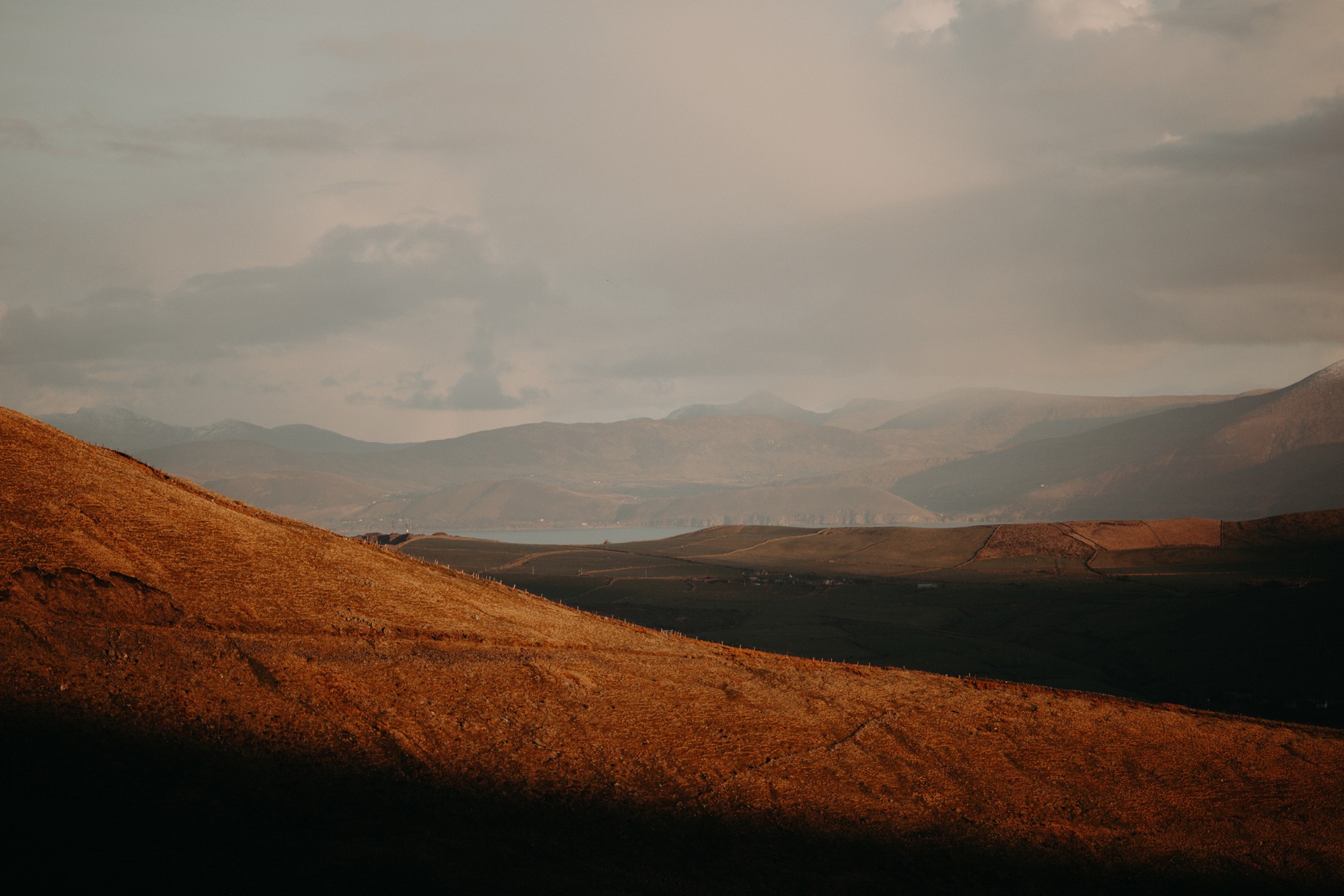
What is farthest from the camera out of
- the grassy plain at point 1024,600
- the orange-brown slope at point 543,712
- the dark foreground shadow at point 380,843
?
the grassy plain at point 1024,600

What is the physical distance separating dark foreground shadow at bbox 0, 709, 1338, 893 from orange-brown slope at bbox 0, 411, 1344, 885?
0.41 meters

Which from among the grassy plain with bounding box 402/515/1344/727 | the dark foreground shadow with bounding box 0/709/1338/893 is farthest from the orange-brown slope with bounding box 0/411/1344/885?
the grassy plain with bounding box 402/515/1344/727

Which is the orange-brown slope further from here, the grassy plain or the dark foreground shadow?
the grassy plain

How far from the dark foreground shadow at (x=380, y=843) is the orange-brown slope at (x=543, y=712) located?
415mm

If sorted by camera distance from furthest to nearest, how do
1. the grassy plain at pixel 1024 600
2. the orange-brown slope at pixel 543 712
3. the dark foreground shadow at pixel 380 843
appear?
1. the grassy plain at pixel 1024 600
2. the orange-brown slope at pixel 543 712
3. the dark foreground shadow at pixel 380 843

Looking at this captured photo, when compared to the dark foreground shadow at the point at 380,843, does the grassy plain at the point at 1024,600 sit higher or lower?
lower

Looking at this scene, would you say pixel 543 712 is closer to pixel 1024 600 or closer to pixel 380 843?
pixel 380 843

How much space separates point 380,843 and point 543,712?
636cm

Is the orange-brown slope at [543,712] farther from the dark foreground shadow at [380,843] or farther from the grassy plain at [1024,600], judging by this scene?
the grassy plain at [1024,600]

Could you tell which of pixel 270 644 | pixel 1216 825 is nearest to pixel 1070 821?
pixel 1216 825

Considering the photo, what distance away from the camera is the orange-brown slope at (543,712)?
59.1 ft

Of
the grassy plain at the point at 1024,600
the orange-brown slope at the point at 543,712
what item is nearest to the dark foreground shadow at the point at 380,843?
the orange-brown slope at the point at 543,712

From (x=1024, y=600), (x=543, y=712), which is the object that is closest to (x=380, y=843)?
(x=543, y=712)

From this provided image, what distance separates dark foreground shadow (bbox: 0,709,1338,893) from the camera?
13359mm
